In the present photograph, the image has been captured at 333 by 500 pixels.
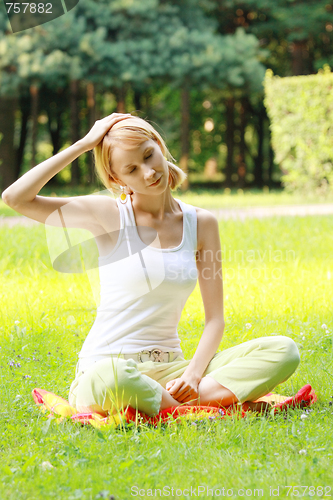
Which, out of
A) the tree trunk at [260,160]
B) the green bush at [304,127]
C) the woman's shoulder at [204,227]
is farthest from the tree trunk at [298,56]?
the woman's shoulder at [204,227]

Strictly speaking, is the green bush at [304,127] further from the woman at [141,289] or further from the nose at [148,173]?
the nose at [148,173]

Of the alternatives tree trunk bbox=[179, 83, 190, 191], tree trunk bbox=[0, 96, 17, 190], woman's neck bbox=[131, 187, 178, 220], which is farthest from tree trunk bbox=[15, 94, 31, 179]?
woman's neck bbox=[131, 187, 178, 220]

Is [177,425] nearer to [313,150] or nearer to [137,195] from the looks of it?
[137,195]

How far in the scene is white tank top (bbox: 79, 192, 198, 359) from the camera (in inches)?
102

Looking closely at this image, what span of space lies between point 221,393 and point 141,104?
26.1m

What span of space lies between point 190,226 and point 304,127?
10655mm

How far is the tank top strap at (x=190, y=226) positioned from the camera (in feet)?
9.20

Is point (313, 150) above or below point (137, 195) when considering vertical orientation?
below

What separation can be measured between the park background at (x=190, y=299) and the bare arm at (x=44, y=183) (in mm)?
331

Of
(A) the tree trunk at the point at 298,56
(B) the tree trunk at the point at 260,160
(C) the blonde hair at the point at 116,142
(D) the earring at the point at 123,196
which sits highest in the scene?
(A) the tree trunk at the point at 298,56

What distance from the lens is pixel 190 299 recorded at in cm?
475

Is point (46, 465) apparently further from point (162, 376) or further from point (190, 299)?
point (190, 299)

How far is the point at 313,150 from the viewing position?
12.8 meters

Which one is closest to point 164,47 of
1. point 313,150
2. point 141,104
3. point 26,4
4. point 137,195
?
point 26,4
